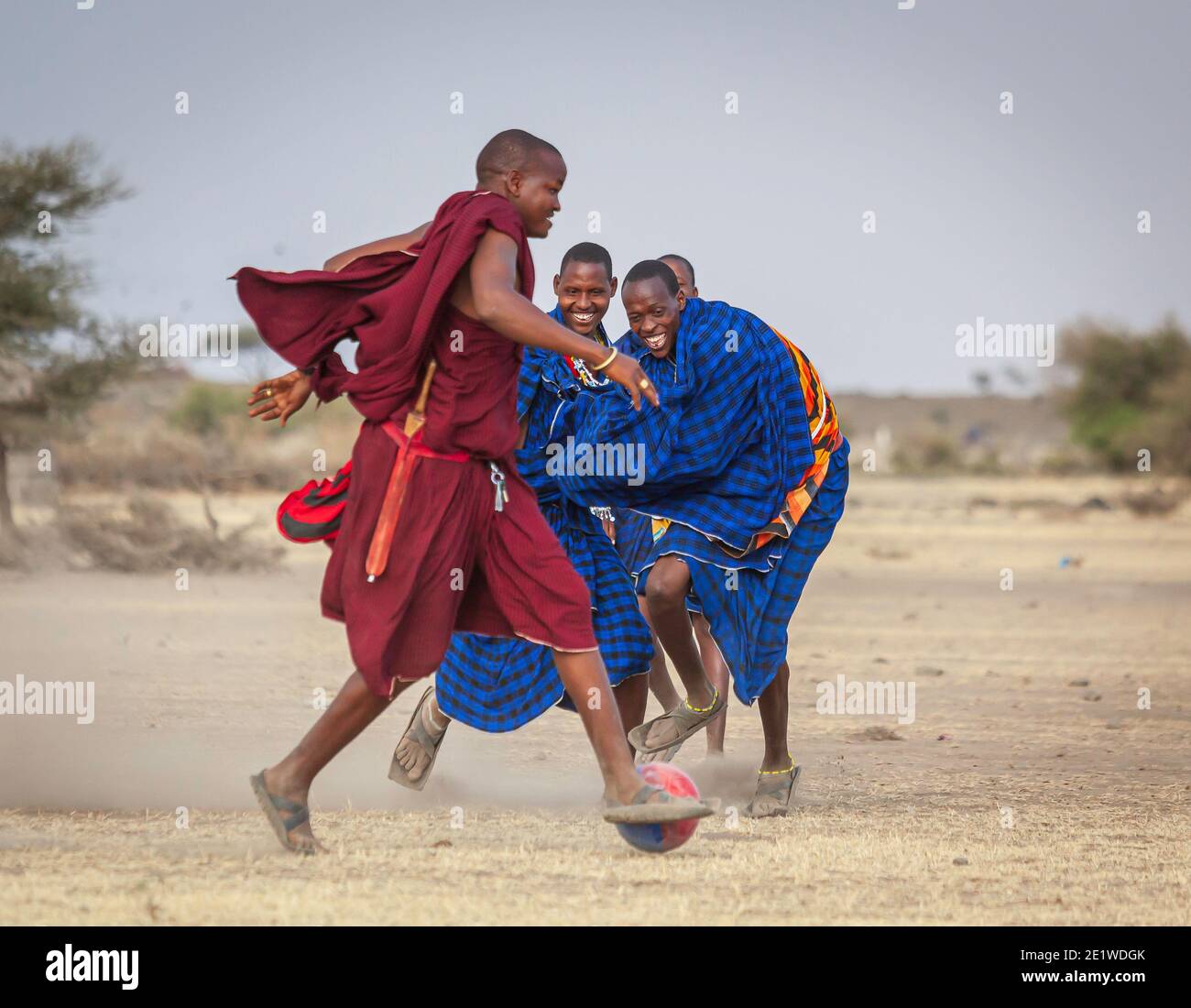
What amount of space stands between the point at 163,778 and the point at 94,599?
8905mm

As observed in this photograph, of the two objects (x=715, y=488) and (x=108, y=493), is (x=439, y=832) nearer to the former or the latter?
(x=715, y=488)

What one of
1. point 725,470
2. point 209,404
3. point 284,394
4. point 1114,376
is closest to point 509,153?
point 284,394

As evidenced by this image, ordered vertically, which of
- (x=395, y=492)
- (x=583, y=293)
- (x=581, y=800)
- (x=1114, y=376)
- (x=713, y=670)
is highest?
(x=1114, y=376)

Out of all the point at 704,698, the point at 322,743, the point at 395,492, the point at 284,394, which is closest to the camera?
the point at 395,492

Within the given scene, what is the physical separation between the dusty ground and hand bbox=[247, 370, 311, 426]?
1369mm

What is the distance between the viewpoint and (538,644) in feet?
20.3

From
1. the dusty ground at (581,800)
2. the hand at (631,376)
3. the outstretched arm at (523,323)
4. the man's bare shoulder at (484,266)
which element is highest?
the man's bare shoulder at (484,266)

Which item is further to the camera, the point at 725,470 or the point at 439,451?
the point at 725,470

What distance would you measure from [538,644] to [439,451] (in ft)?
4.47

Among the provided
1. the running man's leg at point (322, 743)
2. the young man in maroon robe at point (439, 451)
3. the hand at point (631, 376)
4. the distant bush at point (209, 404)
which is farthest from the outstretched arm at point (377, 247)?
the distant bush at point (209, 404)

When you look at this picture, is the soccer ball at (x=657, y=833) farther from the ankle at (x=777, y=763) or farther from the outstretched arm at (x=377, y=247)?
the outstretched arm at (x=377, y=247)

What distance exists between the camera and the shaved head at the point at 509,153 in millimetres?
5133

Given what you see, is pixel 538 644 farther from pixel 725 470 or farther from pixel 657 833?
pixel 657 833

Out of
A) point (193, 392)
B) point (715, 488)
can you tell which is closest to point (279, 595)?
point (715, 488)
